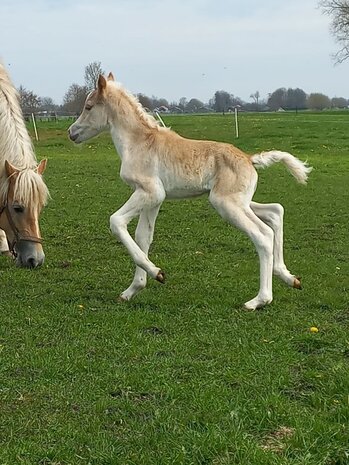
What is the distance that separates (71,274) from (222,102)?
5364cm

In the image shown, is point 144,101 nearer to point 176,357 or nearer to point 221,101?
point 176,357

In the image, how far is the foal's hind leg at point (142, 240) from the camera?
22.1 ft

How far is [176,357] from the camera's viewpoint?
196 inches

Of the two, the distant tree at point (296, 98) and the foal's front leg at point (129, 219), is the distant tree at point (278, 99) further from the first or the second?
the foal's front leg at point (129, 219)

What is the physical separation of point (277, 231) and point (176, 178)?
3.94ft

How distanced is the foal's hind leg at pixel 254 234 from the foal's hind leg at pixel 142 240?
717mm

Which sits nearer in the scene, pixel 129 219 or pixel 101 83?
pixel 129 219

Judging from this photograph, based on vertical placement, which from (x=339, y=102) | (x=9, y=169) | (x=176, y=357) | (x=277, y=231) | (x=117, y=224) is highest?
(x=9, y=169)

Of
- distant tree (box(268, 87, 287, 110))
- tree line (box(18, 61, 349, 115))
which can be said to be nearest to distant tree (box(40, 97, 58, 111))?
tree line (box(18, 61, 349, 115))

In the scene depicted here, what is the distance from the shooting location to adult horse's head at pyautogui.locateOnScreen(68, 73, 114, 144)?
7.01 metres

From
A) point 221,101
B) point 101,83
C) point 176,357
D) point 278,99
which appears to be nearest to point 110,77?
point 101,83

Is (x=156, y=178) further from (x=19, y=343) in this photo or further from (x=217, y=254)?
(x=217, y=254)

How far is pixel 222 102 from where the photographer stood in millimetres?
59781

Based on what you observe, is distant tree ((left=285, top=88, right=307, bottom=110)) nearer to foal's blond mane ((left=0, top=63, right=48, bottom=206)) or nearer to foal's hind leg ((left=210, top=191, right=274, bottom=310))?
foal's blond mane ((left=0, top=63, right=48, bottom=206))
